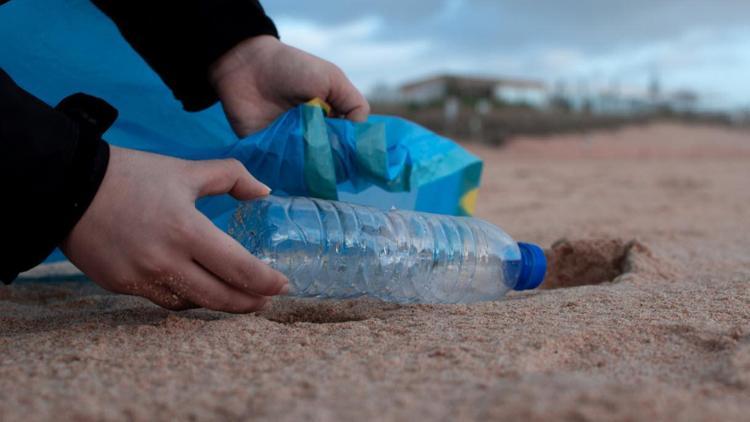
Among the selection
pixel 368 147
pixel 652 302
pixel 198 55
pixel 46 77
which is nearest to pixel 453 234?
pixel 368 147

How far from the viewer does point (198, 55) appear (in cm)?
183

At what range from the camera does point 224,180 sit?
1.33 m

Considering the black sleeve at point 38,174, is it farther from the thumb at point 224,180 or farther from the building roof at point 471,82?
the building roof at point 471,82

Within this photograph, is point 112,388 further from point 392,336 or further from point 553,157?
point 553,157

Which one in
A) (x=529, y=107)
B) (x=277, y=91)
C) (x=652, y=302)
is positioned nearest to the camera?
(x=652, y=302)

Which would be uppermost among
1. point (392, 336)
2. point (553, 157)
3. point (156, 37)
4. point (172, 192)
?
point (156, 37)

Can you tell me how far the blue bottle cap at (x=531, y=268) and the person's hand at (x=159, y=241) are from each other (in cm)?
73

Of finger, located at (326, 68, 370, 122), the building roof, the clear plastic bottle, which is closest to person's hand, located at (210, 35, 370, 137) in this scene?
finger, located at (326, 68, 370, 122)

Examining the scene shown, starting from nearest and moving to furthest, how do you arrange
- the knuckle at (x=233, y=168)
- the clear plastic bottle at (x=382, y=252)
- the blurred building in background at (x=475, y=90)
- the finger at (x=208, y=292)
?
1. the finger at (x=208, y=292)
2. the knuckle at (x=233, y=168)
3. the clear plastic bottle at (x=382, y=252)
4. the blurred building in background at (x=475, y=90)

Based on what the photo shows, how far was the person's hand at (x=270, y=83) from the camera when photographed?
186cm

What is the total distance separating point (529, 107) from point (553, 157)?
269 inches

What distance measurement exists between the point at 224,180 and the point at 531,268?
0.85 metres

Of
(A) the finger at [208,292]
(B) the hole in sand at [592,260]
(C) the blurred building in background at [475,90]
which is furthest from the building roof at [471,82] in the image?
(A) the finger at [208,292]

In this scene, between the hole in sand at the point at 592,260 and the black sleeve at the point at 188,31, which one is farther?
the hole in sand at the point at 592,260
